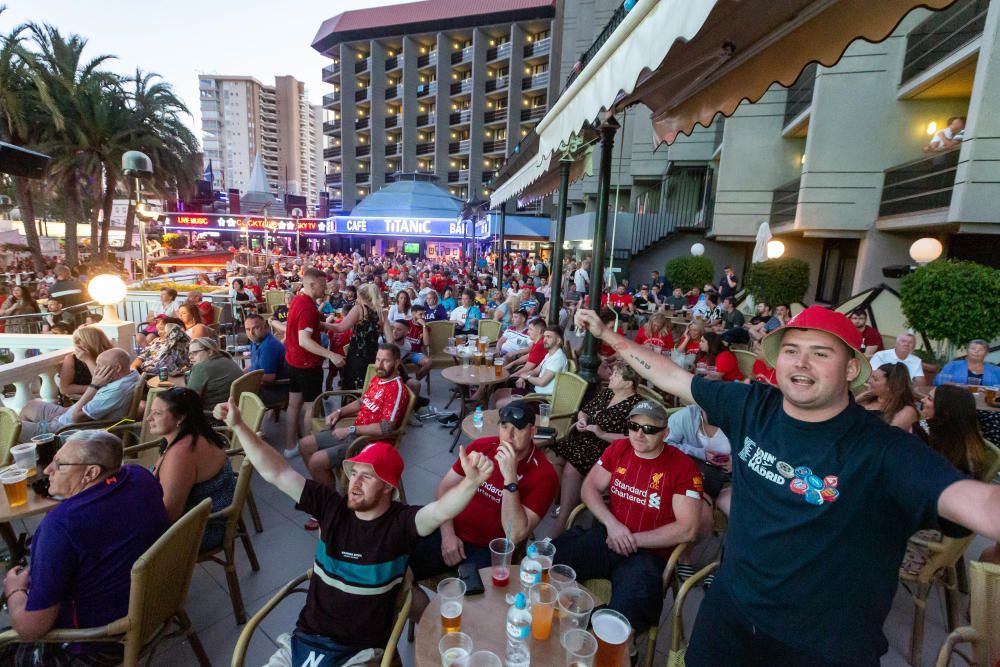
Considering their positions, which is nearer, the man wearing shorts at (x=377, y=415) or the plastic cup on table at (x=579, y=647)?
the plastic cup on table at (x=579, y=647)

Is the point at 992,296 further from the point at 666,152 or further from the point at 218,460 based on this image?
the point at 666,152

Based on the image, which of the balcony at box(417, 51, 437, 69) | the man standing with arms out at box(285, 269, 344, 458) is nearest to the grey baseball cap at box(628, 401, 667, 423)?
the man standing with arms out at box(285, 269, 344, 458)

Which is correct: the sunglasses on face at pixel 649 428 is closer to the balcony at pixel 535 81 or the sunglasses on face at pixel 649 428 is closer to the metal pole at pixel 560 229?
the metal pole at pixel 560 229

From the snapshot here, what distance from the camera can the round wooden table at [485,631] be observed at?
1604mm

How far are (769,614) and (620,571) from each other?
0.94 m

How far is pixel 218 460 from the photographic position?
2695 mm

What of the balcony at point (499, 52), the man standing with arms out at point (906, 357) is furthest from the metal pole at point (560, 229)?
the balcony at point (499, 52)

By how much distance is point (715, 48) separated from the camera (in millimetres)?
2531

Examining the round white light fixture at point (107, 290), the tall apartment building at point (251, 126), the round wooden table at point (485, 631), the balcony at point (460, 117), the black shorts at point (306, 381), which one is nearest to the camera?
the round wooden table at point (485, 631)

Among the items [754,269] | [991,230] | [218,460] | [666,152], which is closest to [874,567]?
[218,460]

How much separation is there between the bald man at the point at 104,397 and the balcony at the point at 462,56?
140ft

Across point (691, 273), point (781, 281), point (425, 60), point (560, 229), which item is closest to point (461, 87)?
point (425, 60)

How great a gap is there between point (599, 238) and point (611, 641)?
3.71m

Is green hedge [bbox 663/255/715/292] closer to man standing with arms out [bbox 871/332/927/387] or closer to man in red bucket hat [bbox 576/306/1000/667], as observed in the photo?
man standing with arms out [bbox 871/332/927/387]
